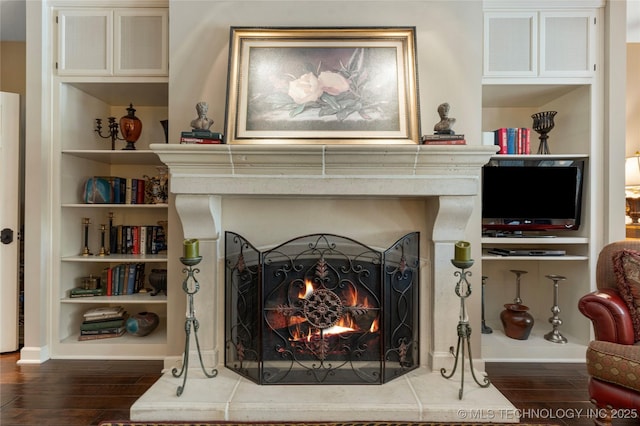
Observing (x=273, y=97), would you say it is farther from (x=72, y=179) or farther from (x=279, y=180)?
(x=72, y=179)

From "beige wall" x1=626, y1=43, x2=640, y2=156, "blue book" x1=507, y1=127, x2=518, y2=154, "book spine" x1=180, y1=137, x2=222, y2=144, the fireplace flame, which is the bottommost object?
the fireplace flame

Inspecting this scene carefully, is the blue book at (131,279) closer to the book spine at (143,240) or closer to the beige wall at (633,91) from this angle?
the book spine at (143,240)

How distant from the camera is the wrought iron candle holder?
9.18 ft

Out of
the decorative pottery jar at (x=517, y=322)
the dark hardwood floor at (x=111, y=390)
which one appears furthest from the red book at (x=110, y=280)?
the decorative pottery jar at (x=517, y=322)

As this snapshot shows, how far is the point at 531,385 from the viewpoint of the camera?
2.30 meters

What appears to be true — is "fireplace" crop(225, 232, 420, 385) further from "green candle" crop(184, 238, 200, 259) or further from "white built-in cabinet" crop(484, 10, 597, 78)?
"white built-in cabinet" crop(484, 10, 597, 78)

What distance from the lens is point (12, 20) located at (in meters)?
2.92

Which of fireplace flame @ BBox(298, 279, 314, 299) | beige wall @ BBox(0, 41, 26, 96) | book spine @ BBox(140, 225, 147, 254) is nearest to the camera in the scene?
fireplace flame @ BBox(298, 279, 314, 299)

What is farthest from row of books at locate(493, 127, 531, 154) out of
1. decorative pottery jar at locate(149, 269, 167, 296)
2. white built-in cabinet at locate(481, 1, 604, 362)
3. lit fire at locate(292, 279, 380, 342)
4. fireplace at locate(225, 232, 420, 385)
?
decorative pottery jar at locate(149, 269, 167, 296)

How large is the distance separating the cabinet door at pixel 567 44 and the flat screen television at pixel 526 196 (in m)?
0.64

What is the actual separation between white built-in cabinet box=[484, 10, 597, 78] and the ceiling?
3.40 meters

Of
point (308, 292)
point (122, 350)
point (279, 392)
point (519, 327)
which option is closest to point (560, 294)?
point (519, 327)

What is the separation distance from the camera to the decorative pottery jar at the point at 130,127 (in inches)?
113

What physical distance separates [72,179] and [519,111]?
11.8ft
